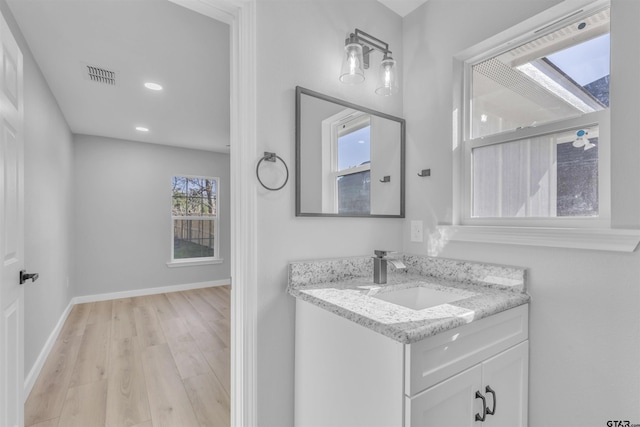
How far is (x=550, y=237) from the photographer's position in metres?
1.25

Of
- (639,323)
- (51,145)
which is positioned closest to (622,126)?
(639,323)

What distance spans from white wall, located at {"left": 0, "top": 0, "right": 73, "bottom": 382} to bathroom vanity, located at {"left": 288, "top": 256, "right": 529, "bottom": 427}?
2.27 meters

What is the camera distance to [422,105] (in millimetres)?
1769

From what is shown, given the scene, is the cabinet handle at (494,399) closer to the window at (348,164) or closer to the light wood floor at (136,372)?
the window at (348,164)

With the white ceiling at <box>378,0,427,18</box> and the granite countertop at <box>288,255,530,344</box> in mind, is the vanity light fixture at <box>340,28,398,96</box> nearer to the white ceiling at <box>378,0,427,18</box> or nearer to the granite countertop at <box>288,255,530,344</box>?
the white ceiling at <box>378,0,427,18</box>

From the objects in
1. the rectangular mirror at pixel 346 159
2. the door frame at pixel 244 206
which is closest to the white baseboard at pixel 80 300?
the door frame at pixel 244 206

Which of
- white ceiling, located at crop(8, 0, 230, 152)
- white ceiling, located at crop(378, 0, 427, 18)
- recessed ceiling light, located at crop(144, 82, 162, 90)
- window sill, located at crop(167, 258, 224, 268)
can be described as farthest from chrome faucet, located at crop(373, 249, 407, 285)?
window sill, located at crop(167, 258, 224, 268)

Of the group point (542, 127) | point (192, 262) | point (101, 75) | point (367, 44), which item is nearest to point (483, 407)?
point (542, 127)

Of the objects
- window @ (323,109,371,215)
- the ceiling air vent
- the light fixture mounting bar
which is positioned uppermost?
the ceiling air vent

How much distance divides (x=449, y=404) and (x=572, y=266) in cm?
76

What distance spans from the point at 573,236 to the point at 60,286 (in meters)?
4.61

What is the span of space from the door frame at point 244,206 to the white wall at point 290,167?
0.10ft

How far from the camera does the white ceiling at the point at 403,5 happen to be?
1.78 meters

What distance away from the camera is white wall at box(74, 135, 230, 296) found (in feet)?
14.3
